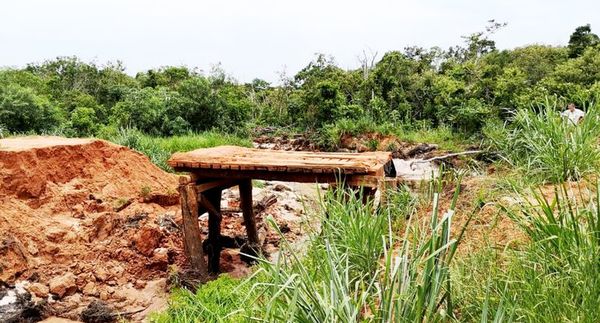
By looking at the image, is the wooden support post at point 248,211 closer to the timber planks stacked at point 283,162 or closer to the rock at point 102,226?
the timber planks stacked at point 283,162

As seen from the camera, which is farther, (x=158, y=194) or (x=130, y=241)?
(x=158, y=194)

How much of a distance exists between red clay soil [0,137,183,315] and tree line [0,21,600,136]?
4.74 metres

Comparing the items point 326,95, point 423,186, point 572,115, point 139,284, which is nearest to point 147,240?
point 139,284

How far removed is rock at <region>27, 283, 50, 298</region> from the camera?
584 centimetres

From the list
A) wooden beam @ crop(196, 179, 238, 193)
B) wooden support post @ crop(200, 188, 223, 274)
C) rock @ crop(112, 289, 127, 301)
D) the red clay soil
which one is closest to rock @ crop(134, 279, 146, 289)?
the red clay soil

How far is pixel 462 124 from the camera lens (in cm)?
1498

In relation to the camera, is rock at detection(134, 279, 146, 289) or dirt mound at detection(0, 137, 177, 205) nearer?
rock at detection(134, 279, 146, 289)

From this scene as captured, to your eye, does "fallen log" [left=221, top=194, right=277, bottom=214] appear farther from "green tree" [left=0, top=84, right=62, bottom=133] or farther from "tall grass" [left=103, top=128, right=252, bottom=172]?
"green tree" [left=0, top=84, right=62, bottom=133]

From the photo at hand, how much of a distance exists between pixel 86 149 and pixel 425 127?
11.3 m

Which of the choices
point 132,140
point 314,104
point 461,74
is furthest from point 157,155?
point 461,74

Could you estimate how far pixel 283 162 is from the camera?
539 centimetres

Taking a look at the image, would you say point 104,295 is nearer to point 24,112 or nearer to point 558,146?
point 558,146

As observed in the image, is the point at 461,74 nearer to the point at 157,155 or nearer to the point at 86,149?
the point at 157,155

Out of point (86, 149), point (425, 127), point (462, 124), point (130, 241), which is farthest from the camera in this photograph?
point (425, 127)
